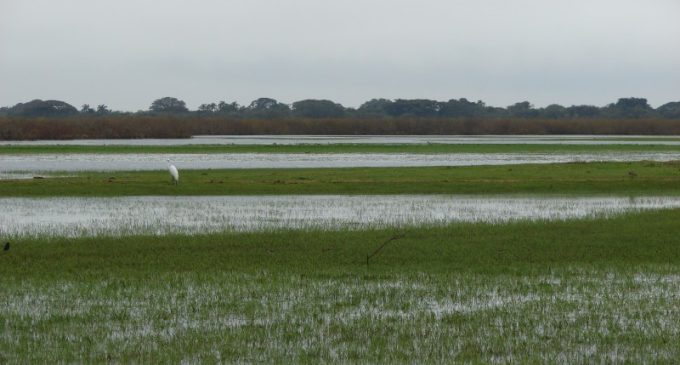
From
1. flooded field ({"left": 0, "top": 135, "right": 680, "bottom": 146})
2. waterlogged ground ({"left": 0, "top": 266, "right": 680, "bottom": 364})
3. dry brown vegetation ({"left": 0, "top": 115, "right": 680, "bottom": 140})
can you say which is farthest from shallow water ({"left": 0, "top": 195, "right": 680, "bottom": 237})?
dry brown vegetation ({"left": 0, "top": 115, "right": 680, "bottom": 140})

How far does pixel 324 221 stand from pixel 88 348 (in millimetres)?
12650

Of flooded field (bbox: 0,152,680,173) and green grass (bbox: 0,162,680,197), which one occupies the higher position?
green grass (bbox: 0,162,680,197)

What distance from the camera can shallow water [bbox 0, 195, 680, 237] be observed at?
72.9ft

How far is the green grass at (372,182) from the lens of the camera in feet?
107

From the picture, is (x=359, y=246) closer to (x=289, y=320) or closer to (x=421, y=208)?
(x=289, y=320)

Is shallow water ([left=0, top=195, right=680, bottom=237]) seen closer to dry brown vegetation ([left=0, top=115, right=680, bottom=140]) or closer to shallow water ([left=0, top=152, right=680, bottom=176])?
A: shallow water ([left=0, top=152, right=680, bottom=176])

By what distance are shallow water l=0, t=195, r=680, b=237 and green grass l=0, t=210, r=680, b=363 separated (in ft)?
6.88

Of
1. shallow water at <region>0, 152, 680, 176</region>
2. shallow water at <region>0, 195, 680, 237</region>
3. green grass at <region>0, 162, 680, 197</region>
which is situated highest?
shallow water at <region>0, 195, 680, 237</region>

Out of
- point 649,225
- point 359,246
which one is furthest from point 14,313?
point 649,225

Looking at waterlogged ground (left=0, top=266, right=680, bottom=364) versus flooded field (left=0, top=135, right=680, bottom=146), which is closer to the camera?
waterlogged ground (left=0, top=266, right=680, bottom=364)

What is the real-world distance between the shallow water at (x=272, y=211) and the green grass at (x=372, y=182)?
6.53 feet

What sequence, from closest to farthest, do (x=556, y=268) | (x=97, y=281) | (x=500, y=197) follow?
(x=97, y=281), (x=556, y=268), (x=500, y=197)

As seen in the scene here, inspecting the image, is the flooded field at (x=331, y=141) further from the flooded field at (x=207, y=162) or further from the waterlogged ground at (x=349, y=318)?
the waterlogged ground at (x=349, y=318)

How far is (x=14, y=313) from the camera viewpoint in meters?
12.6
